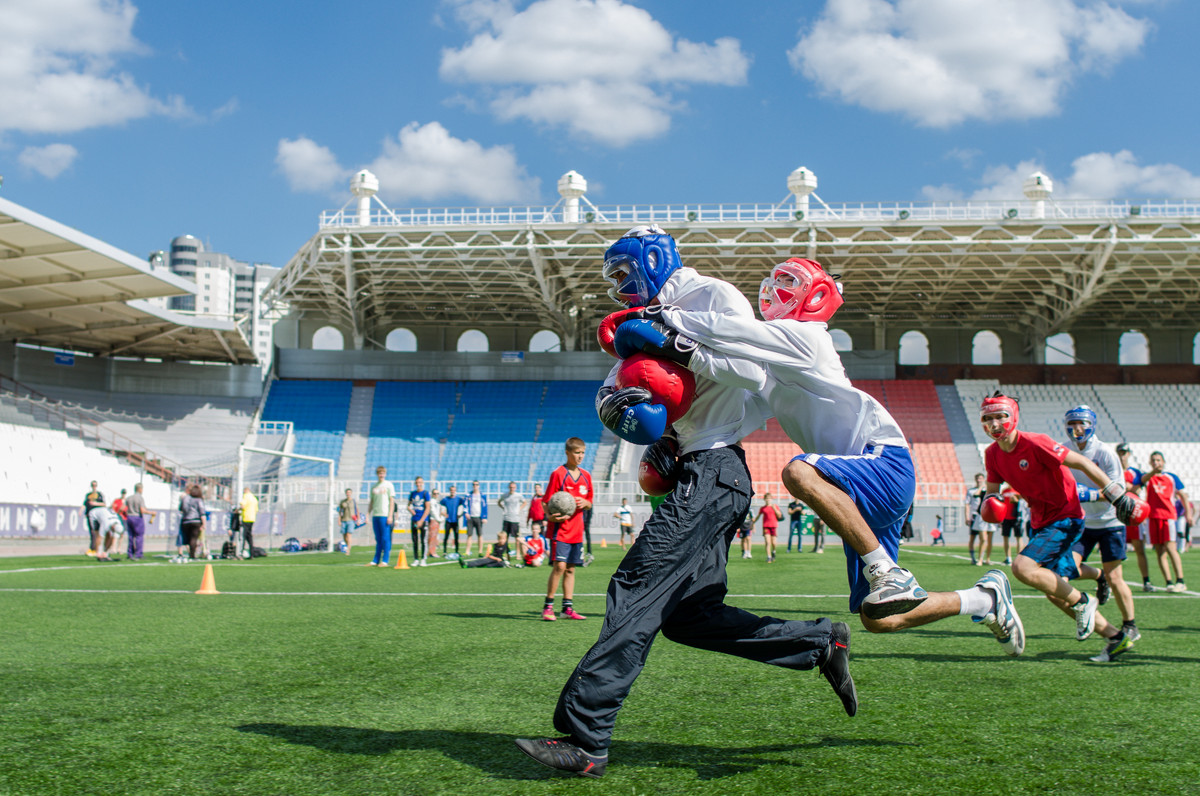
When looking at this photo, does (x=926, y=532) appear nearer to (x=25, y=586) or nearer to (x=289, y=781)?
(x=25, y=586)

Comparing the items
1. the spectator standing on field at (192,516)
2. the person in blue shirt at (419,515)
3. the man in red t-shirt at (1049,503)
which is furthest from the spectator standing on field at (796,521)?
the man in red t-shirt at (1049,503)

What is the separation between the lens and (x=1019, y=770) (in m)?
3.41

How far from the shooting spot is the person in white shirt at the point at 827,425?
341cm

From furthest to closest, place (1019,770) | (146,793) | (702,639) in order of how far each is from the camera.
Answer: (702,639)
(1019,770)
(146,793)

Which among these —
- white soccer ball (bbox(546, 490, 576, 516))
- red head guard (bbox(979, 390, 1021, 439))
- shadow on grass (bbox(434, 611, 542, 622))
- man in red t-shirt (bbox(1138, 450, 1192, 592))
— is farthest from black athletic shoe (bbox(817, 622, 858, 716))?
man in red t-shirt (bbox(1138, 450, 1192, 592))

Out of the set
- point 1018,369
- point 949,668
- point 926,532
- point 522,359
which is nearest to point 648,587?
point 949,668

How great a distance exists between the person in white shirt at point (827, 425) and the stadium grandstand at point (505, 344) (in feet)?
83.7

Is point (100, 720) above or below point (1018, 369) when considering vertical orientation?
below

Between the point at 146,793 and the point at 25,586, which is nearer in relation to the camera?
the point at 146,793

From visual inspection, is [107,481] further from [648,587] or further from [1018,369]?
[1018,369]

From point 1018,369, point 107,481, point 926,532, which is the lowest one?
point 926,532

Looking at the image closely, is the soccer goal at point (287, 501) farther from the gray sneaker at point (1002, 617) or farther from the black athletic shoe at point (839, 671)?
the gray sneaker at point (1002, 617)

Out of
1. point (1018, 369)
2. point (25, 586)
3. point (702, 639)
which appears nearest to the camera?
point (702, 639)

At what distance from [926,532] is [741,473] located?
3156 centimetres
